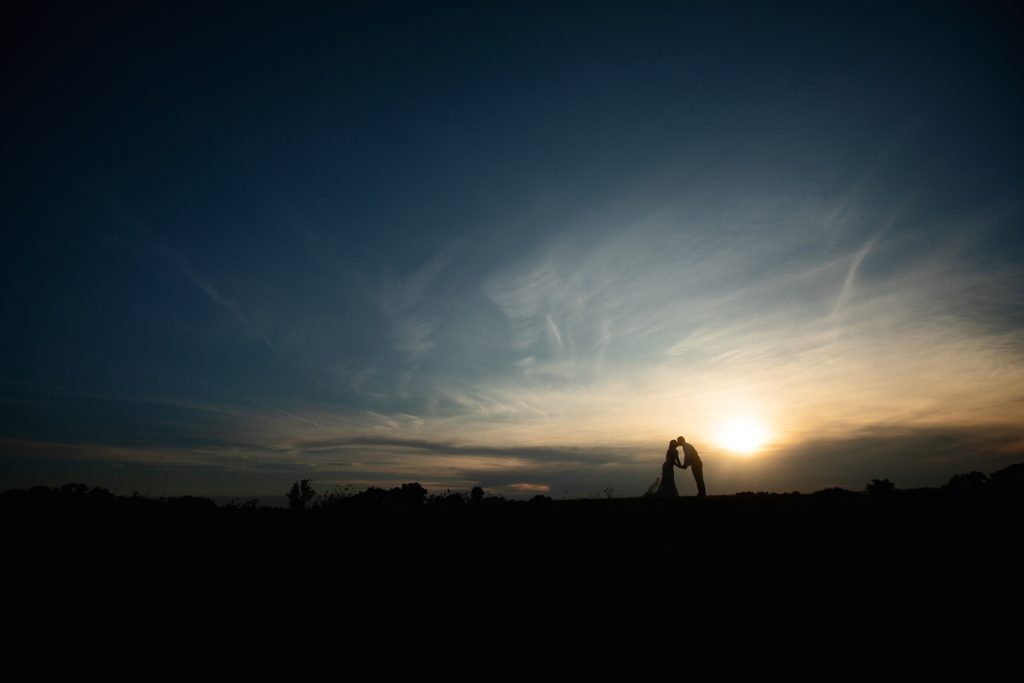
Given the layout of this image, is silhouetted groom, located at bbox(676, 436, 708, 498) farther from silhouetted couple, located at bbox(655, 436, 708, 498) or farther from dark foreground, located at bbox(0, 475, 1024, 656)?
dark foreground, located at bbox(0, 475, 1024, 656)

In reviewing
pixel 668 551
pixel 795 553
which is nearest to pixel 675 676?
pixel 668 551

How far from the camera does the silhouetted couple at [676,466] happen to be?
47.9 feet

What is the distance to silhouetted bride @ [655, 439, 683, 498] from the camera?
14883mm

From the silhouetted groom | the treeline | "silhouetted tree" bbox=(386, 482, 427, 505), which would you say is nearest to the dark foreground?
the treeline

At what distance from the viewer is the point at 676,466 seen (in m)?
14.9

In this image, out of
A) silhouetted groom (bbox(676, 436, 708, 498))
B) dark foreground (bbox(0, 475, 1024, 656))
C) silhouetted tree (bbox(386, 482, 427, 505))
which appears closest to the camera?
dark foreground (bbox(0, 475, 1024, 656))

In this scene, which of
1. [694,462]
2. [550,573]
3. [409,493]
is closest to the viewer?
[550,573]

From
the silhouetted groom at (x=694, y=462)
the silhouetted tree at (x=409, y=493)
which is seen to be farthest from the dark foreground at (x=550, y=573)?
the silhouetted tree at (x=409, y=493)

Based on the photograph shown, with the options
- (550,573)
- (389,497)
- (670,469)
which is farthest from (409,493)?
(550,573)

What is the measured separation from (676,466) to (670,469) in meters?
0.25

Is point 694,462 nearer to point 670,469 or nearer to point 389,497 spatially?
point 670,469

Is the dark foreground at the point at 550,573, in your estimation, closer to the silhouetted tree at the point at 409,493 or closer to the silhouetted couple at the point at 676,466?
the silhouetted couple at the point at 676,466

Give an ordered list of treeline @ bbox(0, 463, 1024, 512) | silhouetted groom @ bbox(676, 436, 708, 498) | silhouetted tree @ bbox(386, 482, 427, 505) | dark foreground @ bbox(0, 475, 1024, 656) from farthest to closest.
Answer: silhouetted tree @ bbox(386, 482, 427, 505) < silhouetted groom @ bbox(676, 436, 708, 498) < treeline @ bbox(0, 463, 1024, 512) < dark foreground @ bbox(0, 475, 1024, 656)

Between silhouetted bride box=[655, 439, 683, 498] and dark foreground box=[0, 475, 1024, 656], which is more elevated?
silhouetted bride box=[655, 439, 683, 498]
